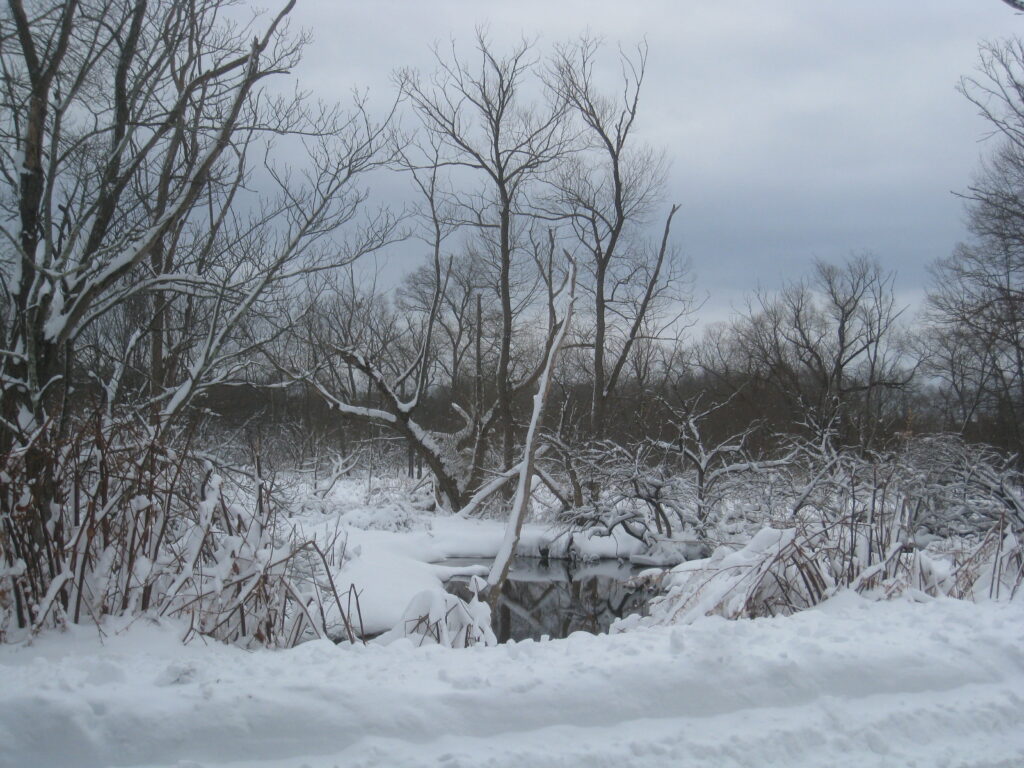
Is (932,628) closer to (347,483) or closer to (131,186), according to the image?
(131,186)

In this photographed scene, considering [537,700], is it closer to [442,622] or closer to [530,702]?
[530,702]

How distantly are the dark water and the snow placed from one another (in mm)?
5884

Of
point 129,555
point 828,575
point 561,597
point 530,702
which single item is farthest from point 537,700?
point 561,597

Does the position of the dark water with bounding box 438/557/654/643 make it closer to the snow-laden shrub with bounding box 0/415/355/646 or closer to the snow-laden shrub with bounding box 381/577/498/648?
the snow-laden shrub with bounding box 381/577/498/648

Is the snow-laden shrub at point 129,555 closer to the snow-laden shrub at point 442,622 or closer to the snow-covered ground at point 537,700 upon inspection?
the snow-covered ground at point 537,700

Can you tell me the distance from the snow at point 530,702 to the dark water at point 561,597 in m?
5.88

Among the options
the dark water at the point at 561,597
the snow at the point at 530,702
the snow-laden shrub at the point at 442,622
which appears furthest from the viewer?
the dark water at the point at 561,597

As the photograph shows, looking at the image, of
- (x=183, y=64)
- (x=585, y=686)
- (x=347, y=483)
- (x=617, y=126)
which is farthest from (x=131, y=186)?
(x=347, y=483)

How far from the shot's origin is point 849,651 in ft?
9.75

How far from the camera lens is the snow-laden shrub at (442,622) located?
13.0 ft

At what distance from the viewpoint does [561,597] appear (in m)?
11.8

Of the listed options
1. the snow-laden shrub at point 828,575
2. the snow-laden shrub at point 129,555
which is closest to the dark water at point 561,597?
the snow-laden shrub at point 828,575

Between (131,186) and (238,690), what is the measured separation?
567 centimetres

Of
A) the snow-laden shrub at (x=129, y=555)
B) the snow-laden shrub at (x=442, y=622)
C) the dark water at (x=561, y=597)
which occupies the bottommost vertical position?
the dark water at (x=561, y=597)
